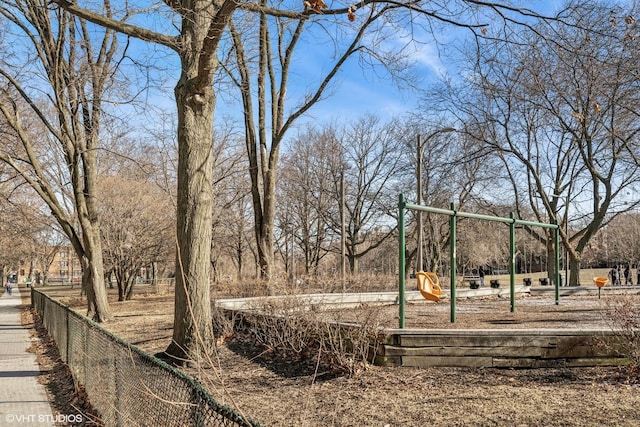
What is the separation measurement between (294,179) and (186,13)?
96.9 feet

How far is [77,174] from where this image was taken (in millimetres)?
17078

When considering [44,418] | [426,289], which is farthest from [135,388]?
[426,289]

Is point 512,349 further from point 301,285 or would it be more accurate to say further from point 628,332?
point 301,285

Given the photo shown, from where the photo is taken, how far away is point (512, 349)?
21.5 feet

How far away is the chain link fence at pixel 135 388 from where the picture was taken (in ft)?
10.3

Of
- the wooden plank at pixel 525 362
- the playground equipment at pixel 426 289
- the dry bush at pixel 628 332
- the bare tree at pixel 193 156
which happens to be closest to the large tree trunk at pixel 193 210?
the bare tree at pixel 193 156

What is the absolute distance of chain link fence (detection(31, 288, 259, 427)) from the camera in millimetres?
3143

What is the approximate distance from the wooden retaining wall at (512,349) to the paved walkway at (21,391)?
404 cm

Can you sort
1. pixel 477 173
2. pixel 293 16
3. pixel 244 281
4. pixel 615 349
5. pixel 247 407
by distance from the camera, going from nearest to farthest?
pixel 247 407 → pixel 615 349 → pixel 293 16 → pixel 244 281 → pixel 477 173

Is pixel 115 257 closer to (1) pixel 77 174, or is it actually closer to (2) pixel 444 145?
(1) pixel 77 174

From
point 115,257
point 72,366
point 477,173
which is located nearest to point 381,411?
point 72,366

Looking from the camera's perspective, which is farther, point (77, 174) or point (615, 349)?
point (77, 174)

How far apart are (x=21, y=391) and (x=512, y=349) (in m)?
6.40

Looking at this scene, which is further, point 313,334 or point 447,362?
point 313,334
